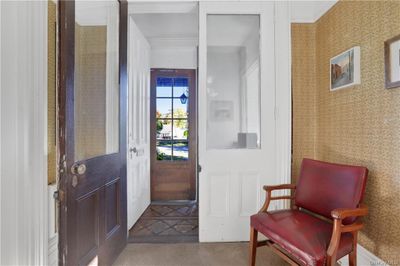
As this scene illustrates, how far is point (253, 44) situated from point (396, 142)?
1.52 meters

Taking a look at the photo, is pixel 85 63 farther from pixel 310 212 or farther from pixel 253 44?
pixel 310 212

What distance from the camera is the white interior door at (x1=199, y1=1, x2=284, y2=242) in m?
2.36

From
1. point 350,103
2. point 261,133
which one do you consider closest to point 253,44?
point 261,133

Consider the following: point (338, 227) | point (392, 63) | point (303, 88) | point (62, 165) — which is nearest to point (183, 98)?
point (303, 88)

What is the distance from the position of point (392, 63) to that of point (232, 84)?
128cm

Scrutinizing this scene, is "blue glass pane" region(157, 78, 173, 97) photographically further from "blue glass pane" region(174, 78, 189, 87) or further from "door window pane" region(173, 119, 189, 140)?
"door window pane" region(173, 119, 189, 140)

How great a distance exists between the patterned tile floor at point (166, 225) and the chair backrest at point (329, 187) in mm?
1208

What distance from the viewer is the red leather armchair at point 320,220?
1388 millimetres

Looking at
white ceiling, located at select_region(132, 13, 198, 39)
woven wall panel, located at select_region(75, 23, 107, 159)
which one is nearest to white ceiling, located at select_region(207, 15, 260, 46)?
white ceiling, located at select_region(132, 13, 198, 39)

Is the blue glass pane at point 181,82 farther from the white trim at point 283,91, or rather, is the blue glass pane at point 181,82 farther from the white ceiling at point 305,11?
the white ceiling at point 305,11

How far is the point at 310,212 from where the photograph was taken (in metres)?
2.03

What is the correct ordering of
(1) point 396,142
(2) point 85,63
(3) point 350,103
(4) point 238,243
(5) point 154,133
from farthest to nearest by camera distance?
(5) point 154,133 < (4) point 238,243 < (3) point 350,103 < (2) point 85,63 < (1) point 396,142

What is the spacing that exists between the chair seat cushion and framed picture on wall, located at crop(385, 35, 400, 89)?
1.04m

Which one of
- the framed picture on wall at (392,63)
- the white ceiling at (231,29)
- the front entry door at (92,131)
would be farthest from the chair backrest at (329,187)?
the front entry door at (92,131)
